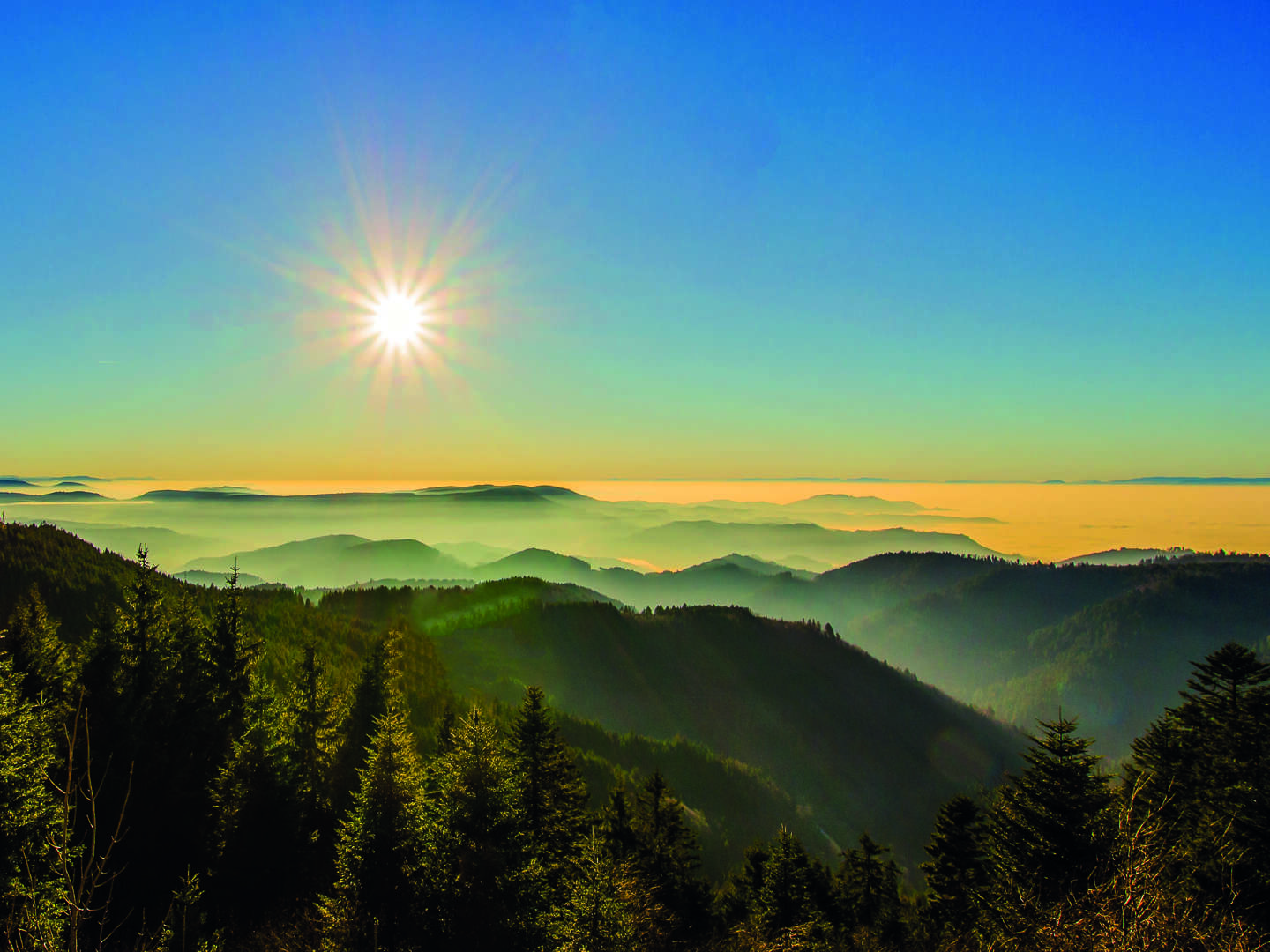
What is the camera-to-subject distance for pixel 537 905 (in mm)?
18391

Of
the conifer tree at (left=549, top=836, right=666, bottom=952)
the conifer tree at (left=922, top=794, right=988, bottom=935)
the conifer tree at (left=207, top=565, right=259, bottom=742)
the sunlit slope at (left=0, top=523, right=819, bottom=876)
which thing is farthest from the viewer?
the sunlit slope at (left=0, top=523, right=819, bottom=876)

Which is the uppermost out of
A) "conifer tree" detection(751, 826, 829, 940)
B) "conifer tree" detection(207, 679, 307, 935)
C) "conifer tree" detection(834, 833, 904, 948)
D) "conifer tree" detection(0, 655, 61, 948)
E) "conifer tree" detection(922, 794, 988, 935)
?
"conifer tree" detection(0, 655, 61, 948)

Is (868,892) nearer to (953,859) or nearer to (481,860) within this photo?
(953,859)

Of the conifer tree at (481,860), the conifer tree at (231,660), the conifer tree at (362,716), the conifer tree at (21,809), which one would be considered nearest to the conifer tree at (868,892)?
the conifer tree at (481,860)

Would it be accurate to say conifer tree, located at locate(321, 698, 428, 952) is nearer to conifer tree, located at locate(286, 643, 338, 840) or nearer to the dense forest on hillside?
the dense forest on hillside

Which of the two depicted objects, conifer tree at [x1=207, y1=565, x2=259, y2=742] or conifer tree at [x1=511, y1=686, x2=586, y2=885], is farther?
conifer tree at [x1=207, y1=565, x2=259, y2=742]

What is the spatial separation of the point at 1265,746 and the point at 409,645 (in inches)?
3411

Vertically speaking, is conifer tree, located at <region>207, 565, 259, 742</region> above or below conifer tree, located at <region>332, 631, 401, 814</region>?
above

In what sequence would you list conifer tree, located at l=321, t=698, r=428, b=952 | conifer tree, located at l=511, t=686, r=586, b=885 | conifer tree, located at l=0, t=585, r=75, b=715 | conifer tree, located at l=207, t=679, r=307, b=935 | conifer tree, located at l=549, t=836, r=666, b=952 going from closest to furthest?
1. conifer tree, located at l=321, t=698, r=428, b=952
2. conifer tree, located at l=549, t=836, r=666, b=952
3. conifer tree, located at l=207, t=679, r=307, b=935
4. conifer tree, located at l=511, t=686, r=586, b=885
5. conifer tree, located at l=0, t=585, r=75, b=715

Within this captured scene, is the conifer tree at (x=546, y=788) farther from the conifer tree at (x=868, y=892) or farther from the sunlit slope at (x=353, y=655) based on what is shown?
the conifer tree at (x=868, y=892)

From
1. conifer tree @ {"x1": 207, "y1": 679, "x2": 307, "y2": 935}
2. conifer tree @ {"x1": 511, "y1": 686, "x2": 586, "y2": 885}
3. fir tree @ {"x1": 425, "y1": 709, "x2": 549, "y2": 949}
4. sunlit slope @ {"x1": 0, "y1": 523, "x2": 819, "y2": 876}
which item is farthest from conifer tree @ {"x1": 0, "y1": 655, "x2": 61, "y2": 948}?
conifer tree @ {"x1": 511, "y1": 686, "x2": 586, "y2": 885}

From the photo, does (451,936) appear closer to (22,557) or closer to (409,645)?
(409,645)

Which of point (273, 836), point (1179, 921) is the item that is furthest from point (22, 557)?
point (1179, 921)

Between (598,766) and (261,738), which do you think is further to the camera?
(598,766)
